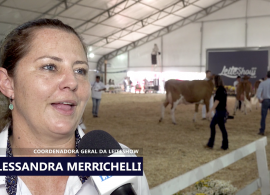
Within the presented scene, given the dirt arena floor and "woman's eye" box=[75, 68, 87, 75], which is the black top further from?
"woman's eye" box=[75, 68, 87, 75]

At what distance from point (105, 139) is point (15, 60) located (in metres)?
0.43

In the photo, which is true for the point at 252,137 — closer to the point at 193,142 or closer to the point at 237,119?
the point at 193,142

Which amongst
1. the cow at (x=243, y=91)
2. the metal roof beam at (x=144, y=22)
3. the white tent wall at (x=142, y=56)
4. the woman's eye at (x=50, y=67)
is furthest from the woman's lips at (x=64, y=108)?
the white tent wall at (x=142, y=56)

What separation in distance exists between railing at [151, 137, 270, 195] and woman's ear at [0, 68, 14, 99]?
86 cm

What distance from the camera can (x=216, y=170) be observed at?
2.04m

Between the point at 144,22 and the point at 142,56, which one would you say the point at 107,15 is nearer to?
the point at 144,22

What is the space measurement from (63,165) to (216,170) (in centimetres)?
144

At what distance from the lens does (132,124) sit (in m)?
8.49

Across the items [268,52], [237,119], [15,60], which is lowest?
[237,119]

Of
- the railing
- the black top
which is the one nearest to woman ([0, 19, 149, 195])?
the railing

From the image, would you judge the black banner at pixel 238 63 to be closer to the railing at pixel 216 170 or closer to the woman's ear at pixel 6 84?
the railing at pixel 216 170

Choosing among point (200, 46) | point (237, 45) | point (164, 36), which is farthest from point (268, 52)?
point (164, 36)

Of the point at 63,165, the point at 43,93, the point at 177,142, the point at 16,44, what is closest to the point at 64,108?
the point at 43,93

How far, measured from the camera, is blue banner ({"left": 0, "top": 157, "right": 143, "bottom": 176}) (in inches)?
29.9
